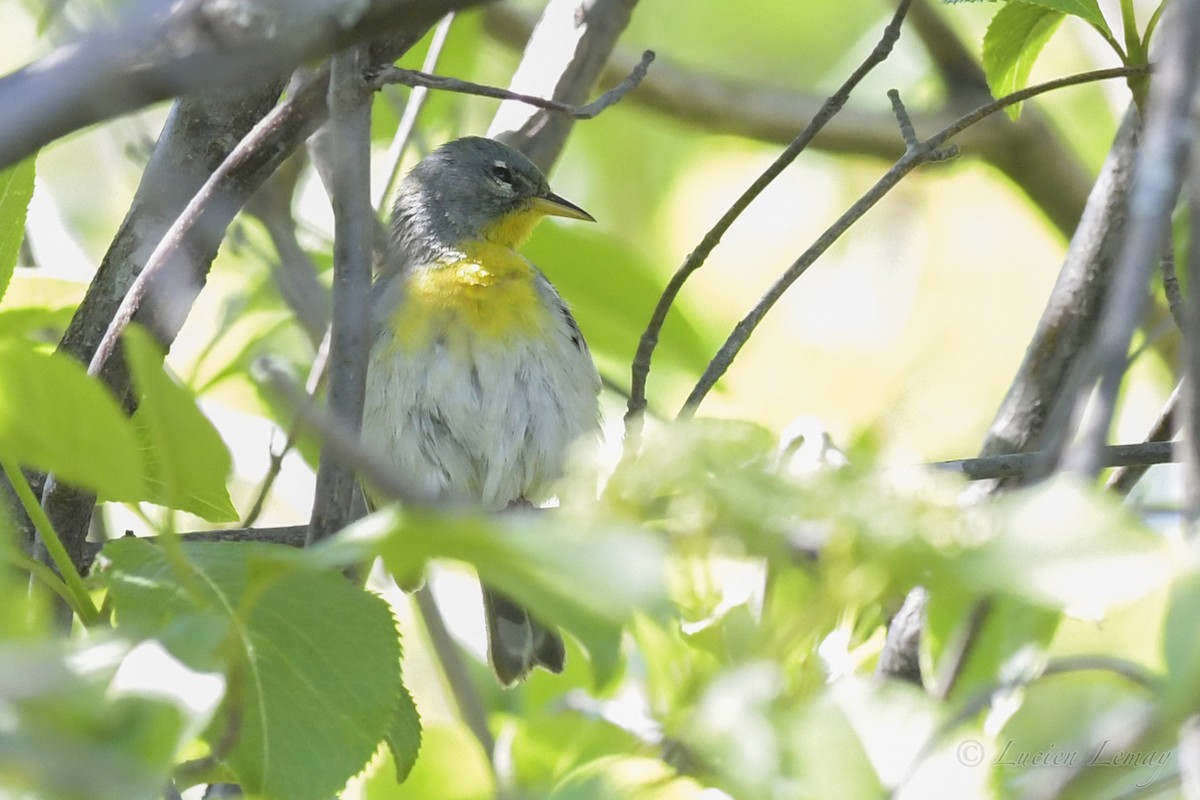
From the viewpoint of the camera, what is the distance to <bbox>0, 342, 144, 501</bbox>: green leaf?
1.69 meters

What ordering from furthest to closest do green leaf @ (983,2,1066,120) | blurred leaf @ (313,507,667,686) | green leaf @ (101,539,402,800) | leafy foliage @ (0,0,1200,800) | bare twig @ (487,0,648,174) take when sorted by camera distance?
bare twig @ (487,0,648,174)
green leaf @ (983,2,1066,120)
green leaf @ (101,539,402,800)
leafy foliage @ (0,0,1200,800)
blurred leaf @ (313,507,667,686)

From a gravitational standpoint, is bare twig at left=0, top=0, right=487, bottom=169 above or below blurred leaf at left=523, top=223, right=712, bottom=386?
below

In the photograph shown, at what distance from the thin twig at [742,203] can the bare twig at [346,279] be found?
0.66 metres

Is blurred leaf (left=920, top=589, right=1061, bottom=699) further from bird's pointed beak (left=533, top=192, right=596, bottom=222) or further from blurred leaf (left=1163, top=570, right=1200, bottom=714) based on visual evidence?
bird's pointed beak (left=533, top=192, right=596, bottom=222)

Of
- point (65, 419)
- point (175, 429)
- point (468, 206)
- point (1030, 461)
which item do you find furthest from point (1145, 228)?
point (468, 206)

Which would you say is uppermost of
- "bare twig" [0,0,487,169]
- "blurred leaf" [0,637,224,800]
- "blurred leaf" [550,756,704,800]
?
"bare twig" [0,0,487,169]

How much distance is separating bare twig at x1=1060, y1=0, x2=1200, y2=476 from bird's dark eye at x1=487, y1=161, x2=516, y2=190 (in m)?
4.44

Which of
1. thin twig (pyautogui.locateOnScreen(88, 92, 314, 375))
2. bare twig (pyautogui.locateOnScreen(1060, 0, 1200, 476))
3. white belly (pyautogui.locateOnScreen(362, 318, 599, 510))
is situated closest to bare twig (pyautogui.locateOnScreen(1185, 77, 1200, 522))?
bare twig (pyautogui.locateOnScreen(1060, 0, 1200, 476))

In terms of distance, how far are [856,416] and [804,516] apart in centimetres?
487

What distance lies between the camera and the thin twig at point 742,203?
10.1 ft

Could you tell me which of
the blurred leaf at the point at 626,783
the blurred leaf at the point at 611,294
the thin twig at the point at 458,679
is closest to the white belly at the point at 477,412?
the blurred leaf at the point at 611,294

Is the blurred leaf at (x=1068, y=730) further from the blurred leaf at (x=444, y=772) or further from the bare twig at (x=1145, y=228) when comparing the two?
the blurred leaf at (x=444, y=772)

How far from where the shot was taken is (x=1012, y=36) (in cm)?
342

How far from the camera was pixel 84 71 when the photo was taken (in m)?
1.73
